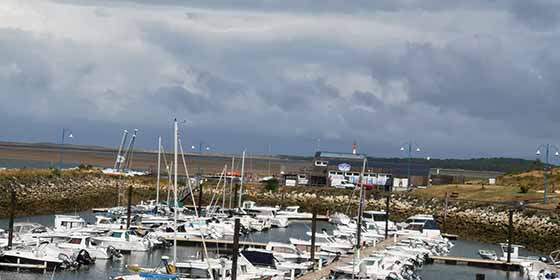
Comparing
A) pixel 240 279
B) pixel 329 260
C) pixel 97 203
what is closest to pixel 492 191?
pixel 97 203

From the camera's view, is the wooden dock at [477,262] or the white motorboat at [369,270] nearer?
the white motorboat at [369,270]

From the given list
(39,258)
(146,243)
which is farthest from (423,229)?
(39,258)

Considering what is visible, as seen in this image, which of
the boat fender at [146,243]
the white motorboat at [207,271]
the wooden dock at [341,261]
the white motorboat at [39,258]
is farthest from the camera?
the boat fender at [146,243]

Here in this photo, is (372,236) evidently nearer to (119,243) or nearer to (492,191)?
(119,243)

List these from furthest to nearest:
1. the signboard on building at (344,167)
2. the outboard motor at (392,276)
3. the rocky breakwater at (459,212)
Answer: the signboard on building at (344,167) < the rocky breakwater at (459,212) < the outboard motor at (392,276)

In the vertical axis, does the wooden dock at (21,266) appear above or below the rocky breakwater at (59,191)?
below

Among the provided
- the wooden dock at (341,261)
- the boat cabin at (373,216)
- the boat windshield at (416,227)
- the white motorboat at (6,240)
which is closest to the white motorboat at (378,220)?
the boat cabin at (373,216)

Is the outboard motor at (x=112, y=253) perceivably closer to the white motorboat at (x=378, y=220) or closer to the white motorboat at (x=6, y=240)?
the white motorboat at (x=6, y=240)

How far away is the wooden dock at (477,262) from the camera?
73562 millimetres

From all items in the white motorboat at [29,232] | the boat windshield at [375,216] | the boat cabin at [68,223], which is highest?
the boat windshield at [375,216]

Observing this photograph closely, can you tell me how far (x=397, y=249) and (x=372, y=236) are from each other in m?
10.3

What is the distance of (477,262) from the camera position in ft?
247

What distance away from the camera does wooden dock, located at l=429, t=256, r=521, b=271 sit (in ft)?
241

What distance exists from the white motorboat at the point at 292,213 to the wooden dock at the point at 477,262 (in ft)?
118
